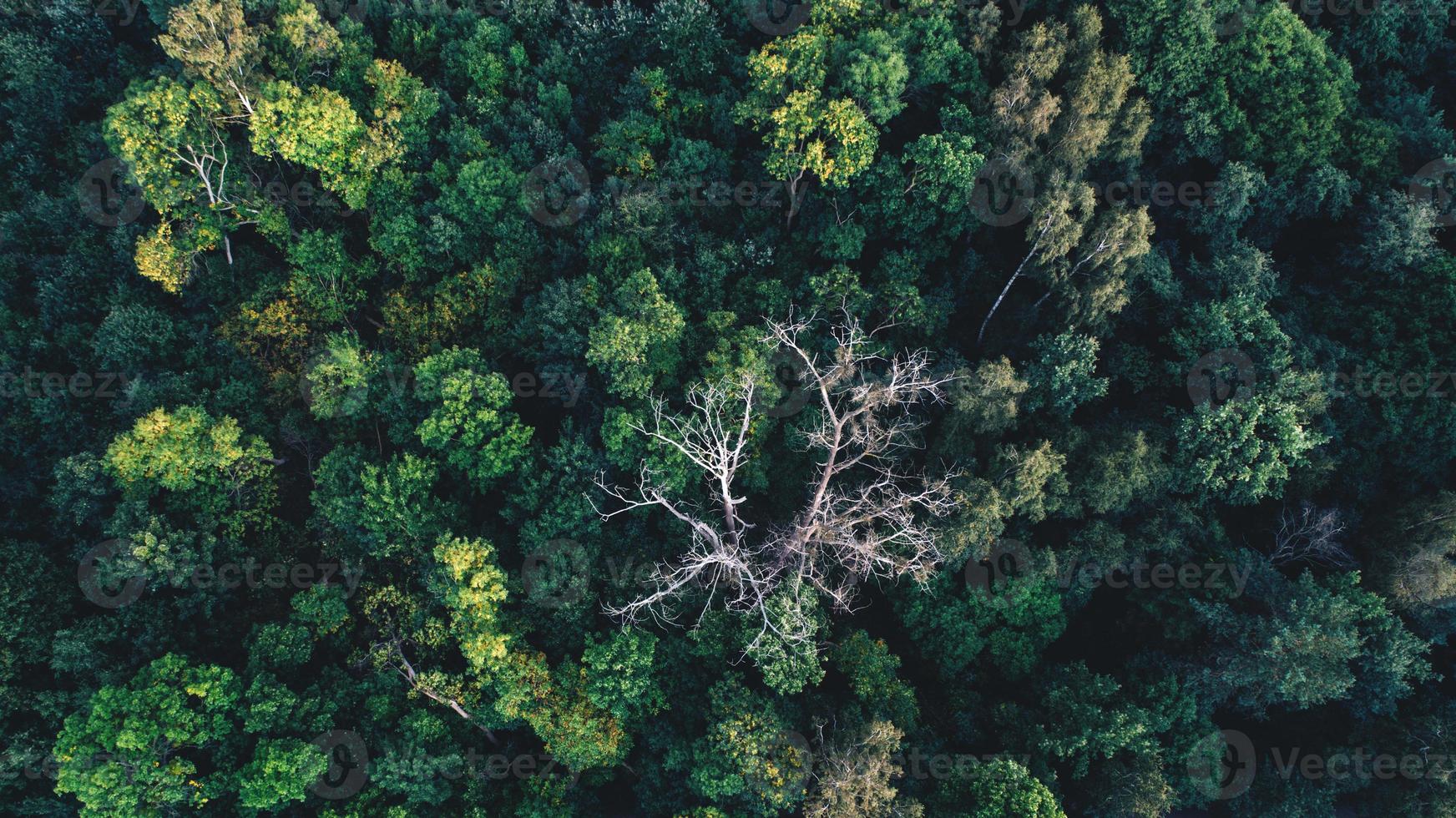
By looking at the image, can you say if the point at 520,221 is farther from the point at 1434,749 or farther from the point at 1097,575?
the point at 1434,749

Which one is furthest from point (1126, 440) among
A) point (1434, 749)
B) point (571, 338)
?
point (571, 338)

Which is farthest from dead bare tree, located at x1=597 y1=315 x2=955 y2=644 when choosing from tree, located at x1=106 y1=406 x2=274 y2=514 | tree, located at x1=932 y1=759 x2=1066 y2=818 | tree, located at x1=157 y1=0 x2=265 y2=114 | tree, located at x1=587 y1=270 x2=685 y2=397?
tree, located at x1=157 y1=0 x2=265 y2=114

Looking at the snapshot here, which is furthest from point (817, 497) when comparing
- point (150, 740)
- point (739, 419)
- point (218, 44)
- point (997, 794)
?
point (218, 44)

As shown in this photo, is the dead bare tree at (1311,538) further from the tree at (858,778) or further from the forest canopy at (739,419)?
the tree at (858,778)

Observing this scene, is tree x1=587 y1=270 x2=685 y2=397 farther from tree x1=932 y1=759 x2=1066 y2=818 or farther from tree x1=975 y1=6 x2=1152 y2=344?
tree x1=932 y1=759 x2=1066 y2=818

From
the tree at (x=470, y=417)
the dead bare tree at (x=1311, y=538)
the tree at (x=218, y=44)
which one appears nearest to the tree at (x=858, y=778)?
the tree at (x=470, y=417)

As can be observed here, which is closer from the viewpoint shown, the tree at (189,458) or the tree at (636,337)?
the tree at (189,458)

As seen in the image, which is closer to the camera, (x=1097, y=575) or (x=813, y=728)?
(x=813, y=728)
